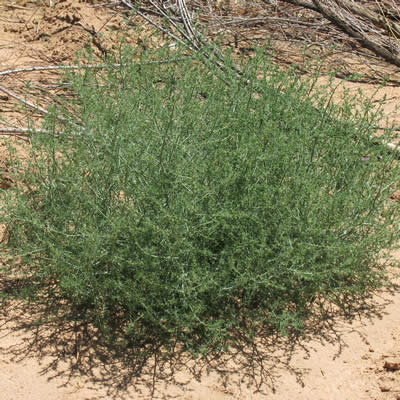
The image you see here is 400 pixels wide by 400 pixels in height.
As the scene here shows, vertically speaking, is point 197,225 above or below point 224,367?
above

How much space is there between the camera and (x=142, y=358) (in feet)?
9.28

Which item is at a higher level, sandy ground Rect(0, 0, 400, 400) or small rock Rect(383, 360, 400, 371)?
small rock Rect(383, 360, 400, 371)

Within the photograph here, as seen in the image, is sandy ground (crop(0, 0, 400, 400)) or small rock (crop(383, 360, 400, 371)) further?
small rock (crop(383, 360, 400, 371))

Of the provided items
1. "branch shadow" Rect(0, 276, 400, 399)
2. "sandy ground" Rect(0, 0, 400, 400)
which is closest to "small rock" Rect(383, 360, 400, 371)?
"sandy ground" Rect(0, 0, 400, 400)

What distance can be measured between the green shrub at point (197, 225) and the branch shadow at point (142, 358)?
0.08 m

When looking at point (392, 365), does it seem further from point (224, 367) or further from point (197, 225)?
point (197, 225)

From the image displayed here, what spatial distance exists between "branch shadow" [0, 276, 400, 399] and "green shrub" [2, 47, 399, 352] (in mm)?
76

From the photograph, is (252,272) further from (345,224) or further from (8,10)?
(8,10)

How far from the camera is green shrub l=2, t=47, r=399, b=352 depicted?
9.14ft

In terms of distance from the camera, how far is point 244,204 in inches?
115

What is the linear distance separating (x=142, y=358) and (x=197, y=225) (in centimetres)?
65

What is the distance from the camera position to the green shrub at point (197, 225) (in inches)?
110

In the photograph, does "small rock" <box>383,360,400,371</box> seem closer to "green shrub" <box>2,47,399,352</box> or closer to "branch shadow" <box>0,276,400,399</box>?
"branch shadow" <box>0,276,400,399</box>

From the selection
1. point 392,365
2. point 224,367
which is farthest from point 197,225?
point 392,365
